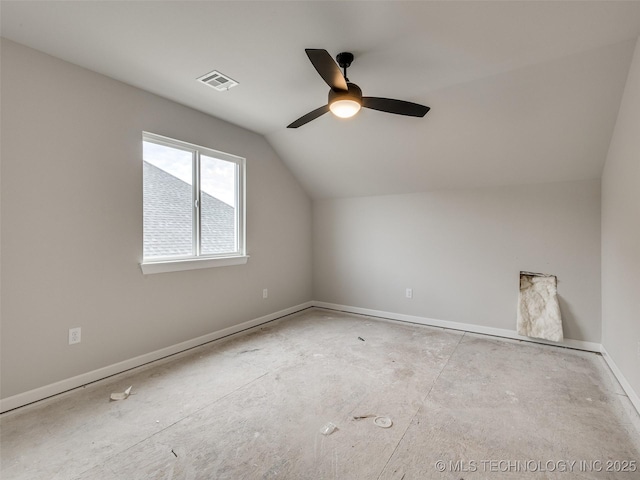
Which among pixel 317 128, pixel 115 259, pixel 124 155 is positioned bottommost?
pixel 115 259

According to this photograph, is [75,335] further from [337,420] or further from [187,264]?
[337,420]

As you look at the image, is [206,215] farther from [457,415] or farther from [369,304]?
[457,415]

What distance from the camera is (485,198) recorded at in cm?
365

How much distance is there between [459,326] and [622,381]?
1.54 meters

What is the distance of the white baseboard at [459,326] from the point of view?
316 centimetres

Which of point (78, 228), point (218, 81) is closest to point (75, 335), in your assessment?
point (78, 228)

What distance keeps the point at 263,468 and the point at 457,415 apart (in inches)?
50.1

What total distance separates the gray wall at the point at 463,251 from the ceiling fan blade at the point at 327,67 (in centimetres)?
243

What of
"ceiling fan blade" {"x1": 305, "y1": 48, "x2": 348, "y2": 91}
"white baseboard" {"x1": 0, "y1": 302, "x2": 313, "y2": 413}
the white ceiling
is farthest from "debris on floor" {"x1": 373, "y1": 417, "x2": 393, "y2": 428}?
the white ceiling

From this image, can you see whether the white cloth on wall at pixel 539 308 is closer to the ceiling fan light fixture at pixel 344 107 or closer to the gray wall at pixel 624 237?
the gray wall at pixel 624 237

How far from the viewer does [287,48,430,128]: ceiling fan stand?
1.82 metres

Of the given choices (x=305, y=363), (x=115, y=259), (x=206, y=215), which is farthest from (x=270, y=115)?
(x=305, y=363)

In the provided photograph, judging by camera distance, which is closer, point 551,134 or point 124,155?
point 124,155

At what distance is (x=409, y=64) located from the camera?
92.4 inches
